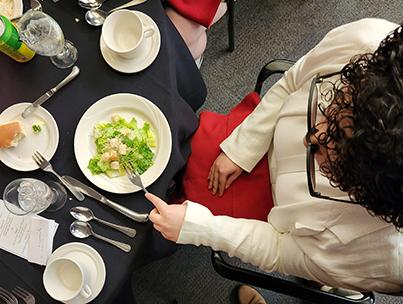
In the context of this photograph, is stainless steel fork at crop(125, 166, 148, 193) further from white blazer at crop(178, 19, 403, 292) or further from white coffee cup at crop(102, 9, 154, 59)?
white coffee cup at crop(102, 9, 154, 59)

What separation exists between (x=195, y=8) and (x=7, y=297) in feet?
2.79

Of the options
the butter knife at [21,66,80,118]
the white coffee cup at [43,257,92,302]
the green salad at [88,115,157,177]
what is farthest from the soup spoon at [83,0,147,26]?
the white coffee cup at [43,257,92,302]

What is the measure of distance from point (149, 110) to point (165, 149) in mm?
95

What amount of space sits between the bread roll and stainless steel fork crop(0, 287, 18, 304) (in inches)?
12.0

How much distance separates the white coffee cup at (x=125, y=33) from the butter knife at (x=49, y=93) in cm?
10

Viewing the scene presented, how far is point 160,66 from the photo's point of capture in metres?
1.12

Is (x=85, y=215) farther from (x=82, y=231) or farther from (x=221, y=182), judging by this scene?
(x=221, y=182)

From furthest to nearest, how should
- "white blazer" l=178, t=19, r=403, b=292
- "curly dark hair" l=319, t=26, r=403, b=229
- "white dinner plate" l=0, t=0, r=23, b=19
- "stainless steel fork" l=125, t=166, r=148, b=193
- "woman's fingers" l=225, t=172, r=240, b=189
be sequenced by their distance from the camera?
"woman's fingers" l=225, t=172, r=240, b=189 < "white dinner plate" l=0, t=0, r=23, b=19 < "stainless steel fork" l=125, t=166, r=148, b=193 < "white blazer" l=178, t=19, r=403, b=292 < "curly dark hair" l=319, t=26, r=403, b=229

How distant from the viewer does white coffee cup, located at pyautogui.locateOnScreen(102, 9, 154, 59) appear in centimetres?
110

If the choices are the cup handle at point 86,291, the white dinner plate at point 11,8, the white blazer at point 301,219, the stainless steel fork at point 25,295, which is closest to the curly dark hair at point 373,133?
the white blazer at point 301,219

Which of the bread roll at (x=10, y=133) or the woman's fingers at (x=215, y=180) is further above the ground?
the bread roll at (x=10, y=133)

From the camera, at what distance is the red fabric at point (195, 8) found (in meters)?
1.35

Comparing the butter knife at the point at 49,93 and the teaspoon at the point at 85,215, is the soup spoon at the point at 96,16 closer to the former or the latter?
the butter knife at the point at 49,93

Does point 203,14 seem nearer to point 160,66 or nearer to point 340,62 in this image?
point 160,66
